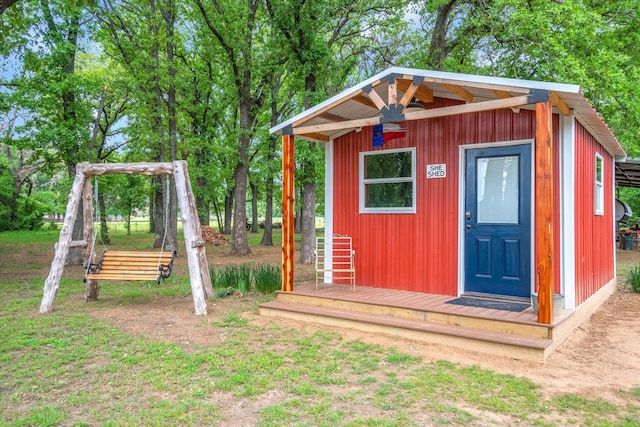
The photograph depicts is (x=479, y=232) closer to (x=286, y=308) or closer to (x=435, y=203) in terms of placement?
(x=435, y=203)

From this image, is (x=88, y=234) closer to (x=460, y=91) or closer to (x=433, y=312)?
(x=433, y=312)

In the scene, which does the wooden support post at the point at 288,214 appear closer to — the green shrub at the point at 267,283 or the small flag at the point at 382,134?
the green shrub at the point at 267,283

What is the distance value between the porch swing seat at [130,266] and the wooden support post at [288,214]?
59.6 inches

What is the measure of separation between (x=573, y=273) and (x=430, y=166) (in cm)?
212

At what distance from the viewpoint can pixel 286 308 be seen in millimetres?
5508

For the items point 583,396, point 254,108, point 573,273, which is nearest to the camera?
point 583,396

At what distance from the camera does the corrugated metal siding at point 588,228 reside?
521cm

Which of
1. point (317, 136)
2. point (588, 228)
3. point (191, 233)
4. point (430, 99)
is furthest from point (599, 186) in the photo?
point (191, 233)

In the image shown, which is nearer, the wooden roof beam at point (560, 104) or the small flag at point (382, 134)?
the wooden roof beam at point (560, 104)

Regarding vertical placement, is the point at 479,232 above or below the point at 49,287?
above

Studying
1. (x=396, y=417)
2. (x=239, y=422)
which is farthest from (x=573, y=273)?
(x=239, y=422)

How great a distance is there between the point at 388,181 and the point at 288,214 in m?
1.54

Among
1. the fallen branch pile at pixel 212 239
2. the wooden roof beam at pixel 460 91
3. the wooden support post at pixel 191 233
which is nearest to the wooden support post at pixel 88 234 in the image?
the wooden support post at pixel 191 233

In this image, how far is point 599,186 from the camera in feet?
21.8
